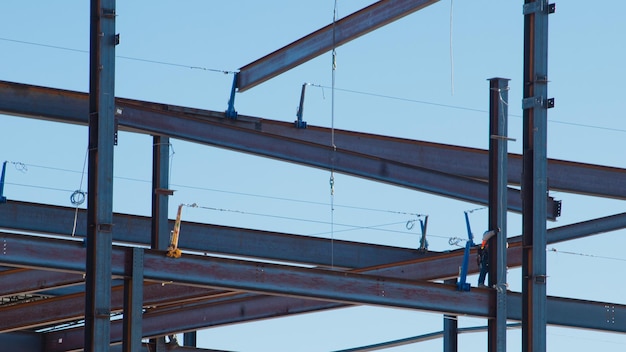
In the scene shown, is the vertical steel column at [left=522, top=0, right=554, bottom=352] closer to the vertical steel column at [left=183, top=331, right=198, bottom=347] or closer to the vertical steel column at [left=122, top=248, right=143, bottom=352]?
the vertical steel column at [left=122, top=248, right=143, bottom=352]

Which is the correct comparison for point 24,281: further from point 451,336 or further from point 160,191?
point 451,336

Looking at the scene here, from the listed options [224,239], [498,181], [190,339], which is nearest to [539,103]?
[498,181]

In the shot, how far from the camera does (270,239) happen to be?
2742 cm

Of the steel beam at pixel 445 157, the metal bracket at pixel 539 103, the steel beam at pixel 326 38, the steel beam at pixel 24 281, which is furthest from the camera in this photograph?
the steel beam at pixel 445 157

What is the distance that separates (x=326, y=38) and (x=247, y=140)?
2.29 meters

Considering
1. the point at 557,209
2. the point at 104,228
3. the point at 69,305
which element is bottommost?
the point at 69,305

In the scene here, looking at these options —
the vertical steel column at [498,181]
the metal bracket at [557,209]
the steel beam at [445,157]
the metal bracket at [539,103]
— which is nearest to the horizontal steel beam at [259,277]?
the vertical steel column at [498,181]

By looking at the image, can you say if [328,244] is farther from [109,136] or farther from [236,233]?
[109,136]

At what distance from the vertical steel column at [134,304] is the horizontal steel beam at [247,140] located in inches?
132

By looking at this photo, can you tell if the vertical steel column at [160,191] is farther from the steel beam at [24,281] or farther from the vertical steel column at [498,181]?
the vertical steel column at [498,181]

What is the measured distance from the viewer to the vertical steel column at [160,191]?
24.3 m

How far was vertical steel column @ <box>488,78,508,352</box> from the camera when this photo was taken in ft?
75.9

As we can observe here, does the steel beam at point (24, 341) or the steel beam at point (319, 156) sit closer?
the steel beam at point (319, 156)

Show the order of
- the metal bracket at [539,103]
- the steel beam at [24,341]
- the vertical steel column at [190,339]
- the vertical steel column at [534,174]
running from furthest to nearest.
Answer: the vertical steel column at [190,339], the steel beam at [24,341], the metal bracket at [539,103], the vertical steel column at [534,174]
